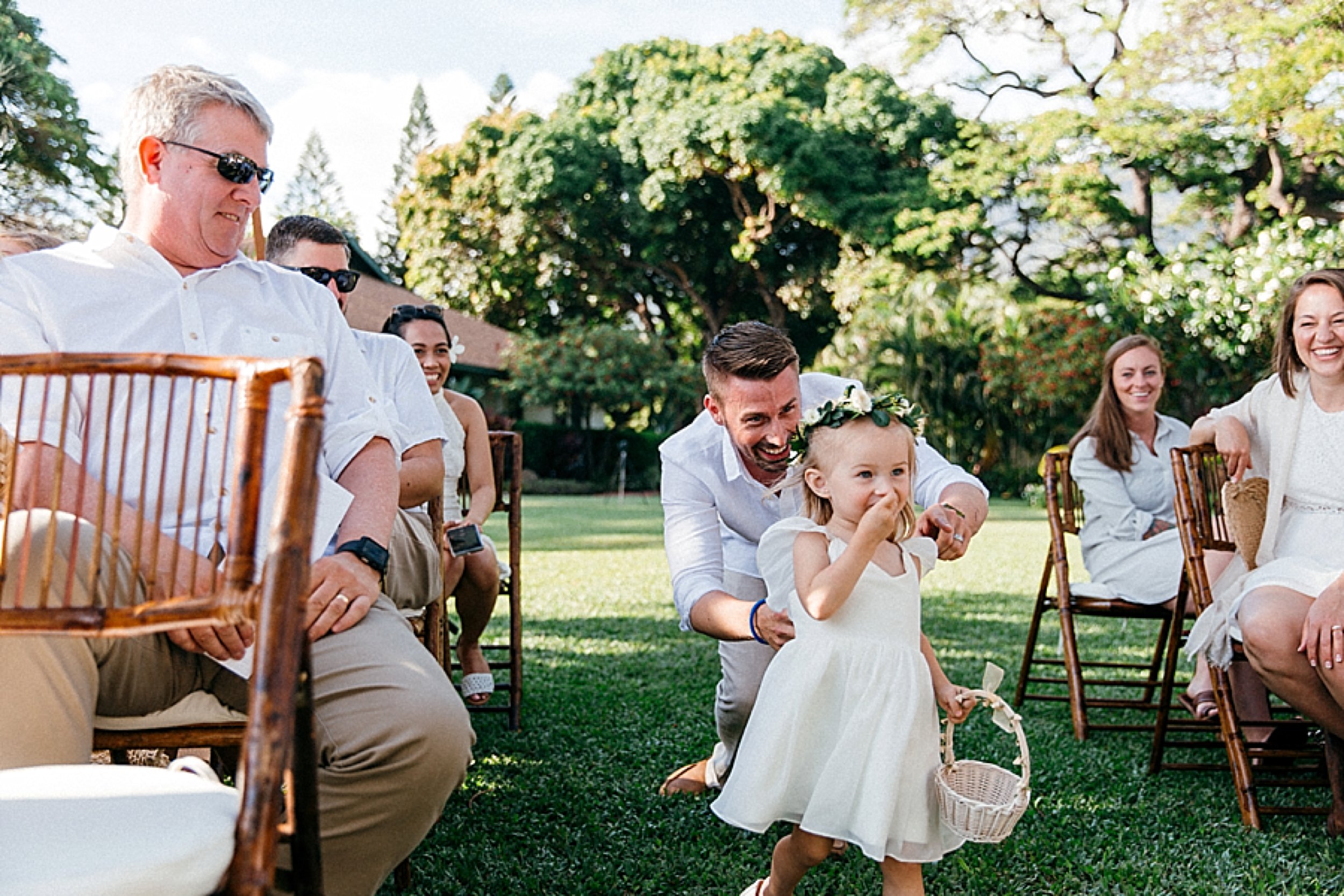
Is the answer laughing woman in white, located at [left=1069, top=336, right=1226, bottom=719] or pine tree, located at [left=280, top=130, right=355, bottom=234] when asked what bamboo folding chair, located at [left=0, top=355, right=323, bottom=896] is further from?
pine tree, located at [left=280, top=130, right=355, bottom=234]

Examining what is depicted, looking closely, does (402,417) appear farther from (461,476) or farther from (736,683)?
(461,476)

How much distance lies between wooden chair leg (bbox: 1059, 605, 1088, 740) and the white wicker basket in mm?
Result: 2123

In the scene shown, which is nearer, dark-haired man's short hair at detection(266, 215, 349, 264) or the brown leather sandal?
the brown leather sandal

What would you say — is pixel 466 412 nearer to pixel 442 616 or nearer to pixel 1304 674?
pixel 442 616

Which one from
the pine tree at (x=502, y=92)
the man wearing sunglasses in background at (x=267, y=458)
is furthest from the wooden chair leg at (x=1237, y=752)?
the pine tree at (x=502, y=92)

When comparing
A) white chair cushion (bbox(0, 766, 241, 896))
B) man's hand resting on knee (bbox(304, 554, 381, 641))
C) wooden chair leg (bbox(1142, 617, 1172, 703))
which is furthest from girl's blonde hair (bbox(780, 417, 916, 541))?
wooden chair leg (bbox(1142, 617, 1172, 703))

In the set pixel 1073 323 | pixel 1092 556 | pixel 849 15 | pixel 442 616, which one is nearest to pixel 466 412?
pixel 442 616

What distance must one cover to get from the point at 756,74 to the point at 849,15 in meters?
4.58

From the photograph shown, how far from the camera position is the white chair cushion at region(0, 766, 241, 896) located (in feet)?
4.22

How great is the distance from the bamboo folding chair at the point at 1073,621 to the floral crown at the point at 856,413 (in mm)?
2028

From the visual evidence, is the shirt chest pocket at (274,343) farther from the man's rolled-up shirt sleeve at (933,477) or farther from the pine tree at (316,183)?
the pine tree at (316,183)

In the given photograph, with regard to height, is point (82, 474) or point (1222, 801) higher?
point (82, 474)

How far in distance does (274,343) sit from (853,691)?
1.54m

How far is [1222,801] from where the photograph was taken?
3.76 metres
